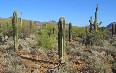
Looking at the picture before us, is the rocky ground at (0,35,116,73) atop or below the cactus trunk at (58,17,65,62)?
below

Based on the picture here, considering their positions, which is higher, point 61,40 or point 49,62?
point 61,40

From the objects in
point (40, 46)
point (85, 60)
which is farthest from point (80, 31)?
point (85, 60)

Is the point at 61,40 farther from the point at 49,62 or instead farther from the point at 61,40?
the point at 49,62

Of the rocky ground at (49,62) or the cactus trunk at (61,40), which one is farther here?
the cactus trunk at (61,40)

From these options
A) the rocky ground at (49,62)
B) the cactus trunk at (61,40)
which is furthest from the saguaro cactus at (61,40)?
the rocky ground at (49,62)

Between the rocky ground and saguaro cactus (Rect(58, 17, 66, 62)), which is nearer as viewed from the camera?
the rocky ground

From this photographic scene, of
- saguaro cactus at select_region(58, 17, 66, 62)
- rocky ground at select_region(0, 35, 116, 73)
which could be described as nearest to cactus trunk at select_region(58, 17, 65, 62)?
saguaro cactus at select_region(58, 17, 66, 62)

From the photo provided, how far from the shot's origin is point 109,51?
21781 mm

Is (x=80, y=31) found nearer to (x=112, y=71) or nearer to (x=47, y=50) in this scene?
(x=47, y=50)

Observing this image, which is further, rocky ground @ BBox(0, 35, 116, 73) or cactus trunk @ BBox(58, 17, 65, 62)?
cactus trunk @ BBox(58, 17, 65, 62)

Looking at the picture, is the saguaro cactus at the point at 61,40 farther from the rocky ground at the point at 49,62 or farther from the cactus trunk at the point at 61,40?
the rocky ground at the point at 49,62

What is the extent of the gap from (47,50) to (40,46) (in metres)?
0.89

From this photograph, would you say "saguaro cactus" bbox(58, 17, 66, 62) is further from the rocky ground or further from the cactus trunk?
the rocky ground

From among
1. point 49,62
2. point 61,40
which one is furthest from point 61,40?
point 49,62
